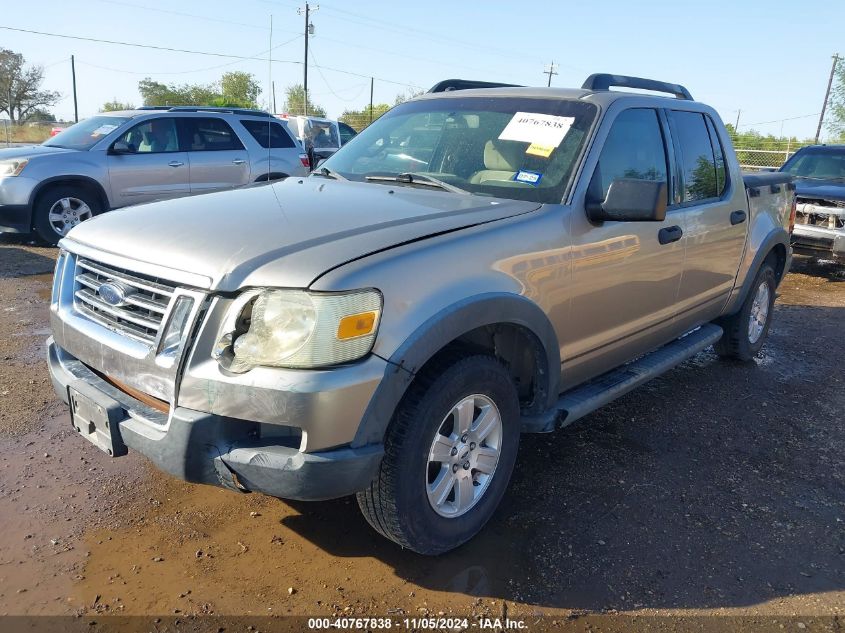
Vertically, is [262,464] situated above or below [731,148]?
below

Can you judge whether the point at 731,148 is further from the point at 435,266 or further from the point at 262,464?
the point at 262,464

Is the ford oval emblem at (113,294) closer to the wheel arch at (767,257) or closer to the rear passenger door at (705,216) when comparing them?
the rear passenger door at (705,216)

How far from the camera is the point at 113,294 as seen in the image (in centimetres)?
260

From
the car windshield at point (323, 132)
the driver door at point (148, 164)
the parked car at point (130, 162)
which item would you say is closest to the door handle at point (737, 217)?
the parked car at point (130, 162)

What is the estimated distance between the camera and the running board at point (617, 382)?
10.5 feet

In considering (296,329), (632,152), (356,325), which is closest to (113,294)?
(296,329)

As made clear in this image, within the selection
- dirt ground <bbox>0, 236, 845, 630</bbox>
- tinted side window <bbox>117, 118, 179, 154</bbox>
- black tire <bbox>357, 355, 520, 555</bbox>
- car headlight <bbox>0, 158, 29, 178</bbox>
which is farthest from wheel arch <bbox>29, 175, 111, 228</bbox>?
black tire <bbox>357, 355, 520, 555</bbox>

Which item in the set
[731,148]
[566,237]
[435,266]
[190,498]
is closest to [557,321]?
[566,237]

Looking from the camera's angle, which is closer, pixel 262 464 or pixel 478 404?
pixel 262 464

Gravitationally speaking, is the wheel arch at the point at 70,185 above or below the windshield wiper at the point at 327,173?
below

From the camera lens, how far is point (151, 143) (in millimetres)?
9484

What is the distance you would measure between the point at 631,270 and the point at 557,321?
26.3 inches

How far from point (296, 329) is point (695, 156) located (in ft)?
10.3

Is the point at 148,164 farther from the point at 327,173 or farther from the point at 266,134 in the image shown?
the point at 327,173
